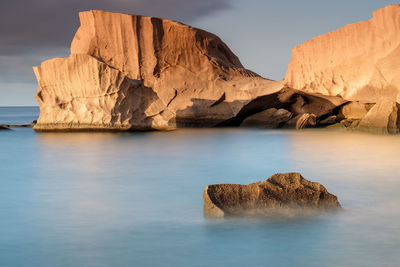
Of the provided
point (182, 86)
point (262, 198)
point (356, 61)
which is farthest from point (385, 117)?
point (262, 198)

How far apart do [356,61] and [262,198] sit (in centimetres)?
1093

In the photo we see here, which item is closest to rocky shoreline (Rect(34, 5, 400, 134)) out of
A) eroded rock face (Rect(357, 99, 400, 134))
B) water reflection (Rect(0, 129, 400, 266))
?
eroded rock face (Rect(357, 99, 400, 134))

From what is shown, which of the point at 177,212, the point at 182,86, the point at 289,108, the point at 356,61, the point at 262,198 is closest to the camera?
the point at 262,198

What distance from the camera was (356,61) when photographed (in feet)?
46.8

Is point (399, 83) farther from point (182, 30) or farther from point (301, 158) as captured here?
point (182, 30)

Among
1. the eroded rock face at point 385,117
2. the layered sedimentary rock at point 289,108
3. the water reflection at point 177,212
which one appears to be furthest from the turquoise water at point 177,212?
the layered sedimentary rock at point 289,108

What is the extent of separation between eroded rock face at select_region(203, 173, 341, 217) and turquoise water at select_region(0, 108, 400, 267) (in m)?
0.18

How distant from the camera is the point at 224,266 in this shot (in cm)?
356

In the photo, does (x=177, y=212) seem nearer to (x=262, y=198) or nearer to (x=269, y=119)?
(x=262, y=198)

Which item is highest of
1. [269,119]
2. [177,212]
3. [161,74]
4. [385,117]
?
[161,74]

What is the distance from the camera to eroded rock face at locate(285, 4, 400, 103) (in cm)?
1330

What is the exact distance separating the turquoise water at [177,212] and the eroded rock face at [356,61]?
3132 mm

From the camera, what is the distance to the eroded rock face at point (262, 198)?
4.55m

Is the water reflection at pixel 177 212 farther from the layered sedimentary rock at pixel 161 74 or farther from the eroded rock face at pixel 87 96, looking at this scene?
the layered sedimentary rock at pixel 161 74
